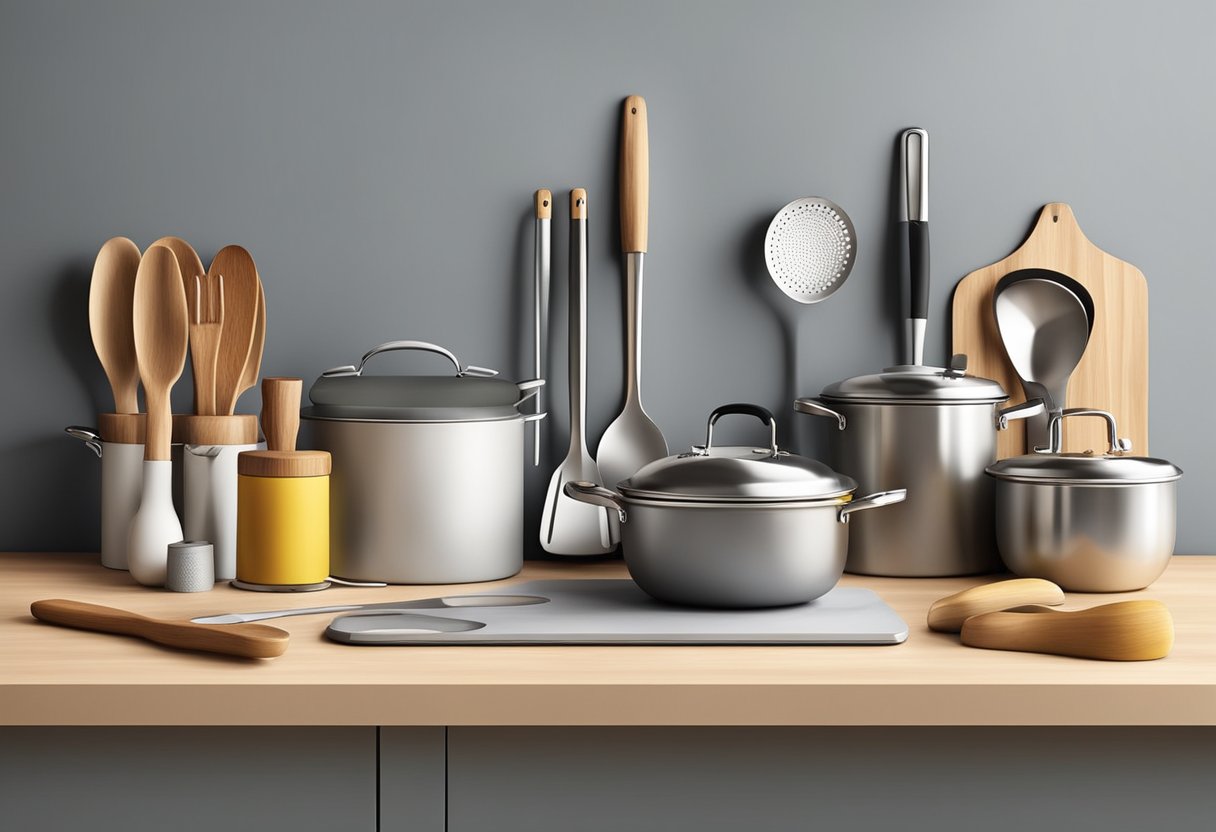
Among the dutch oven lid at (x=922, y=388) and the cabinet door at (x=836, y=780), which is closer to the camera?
the cabinet door at (x=836, y=780)

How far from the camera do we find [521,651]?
90cm

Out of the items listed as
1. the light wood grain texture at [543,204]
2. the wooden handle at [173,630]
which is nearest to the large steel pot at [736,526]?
the wooden handle at [173,630]

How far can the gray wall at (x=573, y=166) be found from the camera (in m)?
1.32

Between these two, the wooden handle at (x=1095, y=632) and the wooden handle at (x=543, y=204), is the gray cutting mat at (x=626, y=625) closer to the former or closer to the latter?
the wooden handle at (x=1095, y=632)

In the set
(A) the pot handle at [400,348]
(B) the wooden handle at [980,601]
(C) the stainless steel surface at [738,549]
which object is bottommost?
(B) the wooden handle at [980,601]

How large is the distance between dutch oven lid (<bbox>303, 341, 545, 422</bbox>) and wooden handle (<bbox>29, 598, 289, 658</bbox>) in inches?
11.3

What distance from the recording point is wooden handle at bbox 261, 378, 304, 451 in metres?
1.11

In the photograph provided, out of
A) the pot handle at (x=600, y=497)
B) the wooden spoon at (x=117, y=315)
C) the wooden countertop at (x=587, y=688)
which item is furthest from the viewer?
the wooden spoon at (x=117, y=315)

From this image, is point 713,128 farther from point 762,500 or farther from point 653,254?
point 762,500

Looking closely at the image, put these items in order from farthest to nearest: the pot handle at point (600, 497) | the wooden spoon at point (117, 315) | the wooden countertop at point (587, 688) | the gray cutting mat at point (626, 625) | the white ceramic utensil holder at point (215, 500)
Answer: the wooden spoon at point (117, 315) < the white ceramic utensil holder at point (215, 500) < the pot handle at point (600, 497) < the gray cutting mat at point (626, 625) < the wooden countertop at point (587, 688)

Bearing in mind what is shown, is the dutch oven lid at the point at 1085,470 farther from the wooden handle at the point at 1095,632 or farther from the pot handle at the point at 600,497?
the pot handle at the point at 600,497

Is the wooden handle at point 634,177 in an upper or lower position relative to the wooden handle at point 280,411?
upper

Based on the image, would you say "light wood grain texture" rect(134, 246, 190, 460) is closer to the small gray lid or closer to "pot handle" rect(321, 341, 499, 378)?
"pot handle" rect(321, 341, 499, 378)

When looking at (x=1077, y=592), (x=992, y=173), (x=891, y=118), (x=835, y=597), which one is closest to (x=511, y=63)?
(x=891, y=118)
